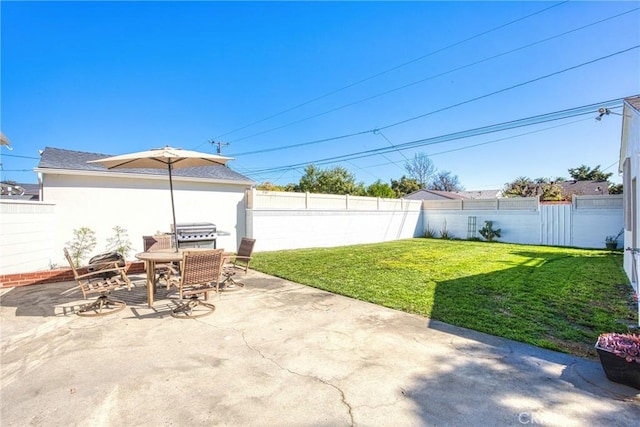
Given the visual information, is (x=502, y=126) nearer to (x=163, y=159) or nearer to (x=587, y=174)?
(x=163, y=159)

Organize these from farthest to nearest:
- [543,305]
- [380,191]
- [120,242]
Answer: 1. [380,191]
2. [120,242]
3. [543,305]

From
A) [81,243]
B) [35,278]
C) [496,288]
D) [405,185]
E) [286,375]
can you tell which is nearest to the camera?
[286,375]

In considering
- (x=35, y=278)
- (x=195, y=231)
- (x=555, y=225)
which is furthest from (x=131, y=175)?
(x=555, y=225)

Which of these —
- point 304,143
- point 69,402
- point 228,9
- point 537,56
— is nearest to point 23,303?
point 69,402

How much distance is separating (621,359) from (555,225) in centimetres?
1567

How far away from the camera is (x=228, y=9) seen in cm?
1059

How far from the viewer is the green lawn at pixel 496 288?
4.20 meters

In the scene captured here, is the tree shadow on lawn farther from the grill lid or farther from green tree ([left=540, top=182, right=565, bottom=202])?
green tree ([left=540, top=182, right=565, bottom=202])

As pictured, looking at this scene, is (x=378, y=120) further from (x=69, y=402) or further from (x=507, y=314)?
(x=69, y=402)

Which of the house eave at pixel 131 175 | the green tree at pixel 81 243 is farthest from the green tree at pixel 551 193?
the green tree at pixel 81 243

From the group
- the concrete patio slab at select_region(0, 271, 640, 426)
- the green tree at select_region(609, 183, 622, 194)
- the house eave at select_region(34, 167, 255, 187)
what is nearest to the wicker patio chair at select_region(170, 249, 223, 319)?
the concrete patio slab at select_region(0, 271, 640, 426)

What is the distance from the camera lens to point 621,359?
263 centimetres

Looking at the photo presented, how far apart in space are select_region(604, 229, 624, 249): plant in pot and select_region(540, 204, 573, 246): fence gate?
1.33 metres

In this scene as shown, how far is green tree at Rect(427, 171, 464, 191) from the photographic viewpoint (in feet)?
161
